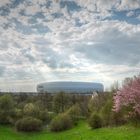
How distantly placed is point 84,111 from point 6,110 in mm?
26146

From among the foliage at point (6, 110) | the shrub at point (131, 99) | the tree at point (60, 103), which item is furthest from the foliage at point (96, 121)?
the tree at point (60, 103)

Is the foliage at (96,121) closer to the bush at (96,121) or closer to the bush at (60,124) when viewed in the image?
the bush at (96,121)

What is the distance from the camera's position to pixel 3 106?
288 feet

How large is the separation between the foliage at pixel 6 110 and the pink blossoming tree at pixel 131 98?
48071 millimetres

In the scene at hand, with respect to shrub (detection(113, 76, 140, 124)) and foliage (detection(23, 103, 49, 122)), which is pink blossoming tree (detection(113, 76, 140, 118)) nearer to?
shrub (detection(113, 76, 140, 124))

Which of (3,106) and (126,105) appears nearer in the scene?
(126,105)

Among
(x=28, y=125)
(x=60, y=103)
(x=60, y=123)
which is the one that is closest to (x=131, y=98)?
(x=60, y=123)

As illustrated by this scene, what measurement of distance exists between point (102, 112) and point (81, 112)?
38555 mm

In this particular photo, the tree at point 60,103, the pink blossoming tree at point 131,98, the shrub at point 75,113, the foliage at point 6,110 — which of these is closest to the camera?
the pink blossoming tree at point 131,98

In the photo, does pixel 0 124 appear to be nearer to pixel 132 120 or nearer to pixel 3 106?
pixel 3 106

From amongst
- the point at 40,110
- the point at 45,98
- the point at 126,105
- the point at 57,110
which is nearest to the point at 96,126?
the point at 126,105

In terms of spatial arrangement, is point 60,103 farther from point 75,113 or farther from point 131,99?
point 131,99

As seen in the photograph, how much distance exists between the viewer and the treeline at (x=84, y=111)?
41.4 meters

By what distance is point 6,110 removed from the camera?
285ft
